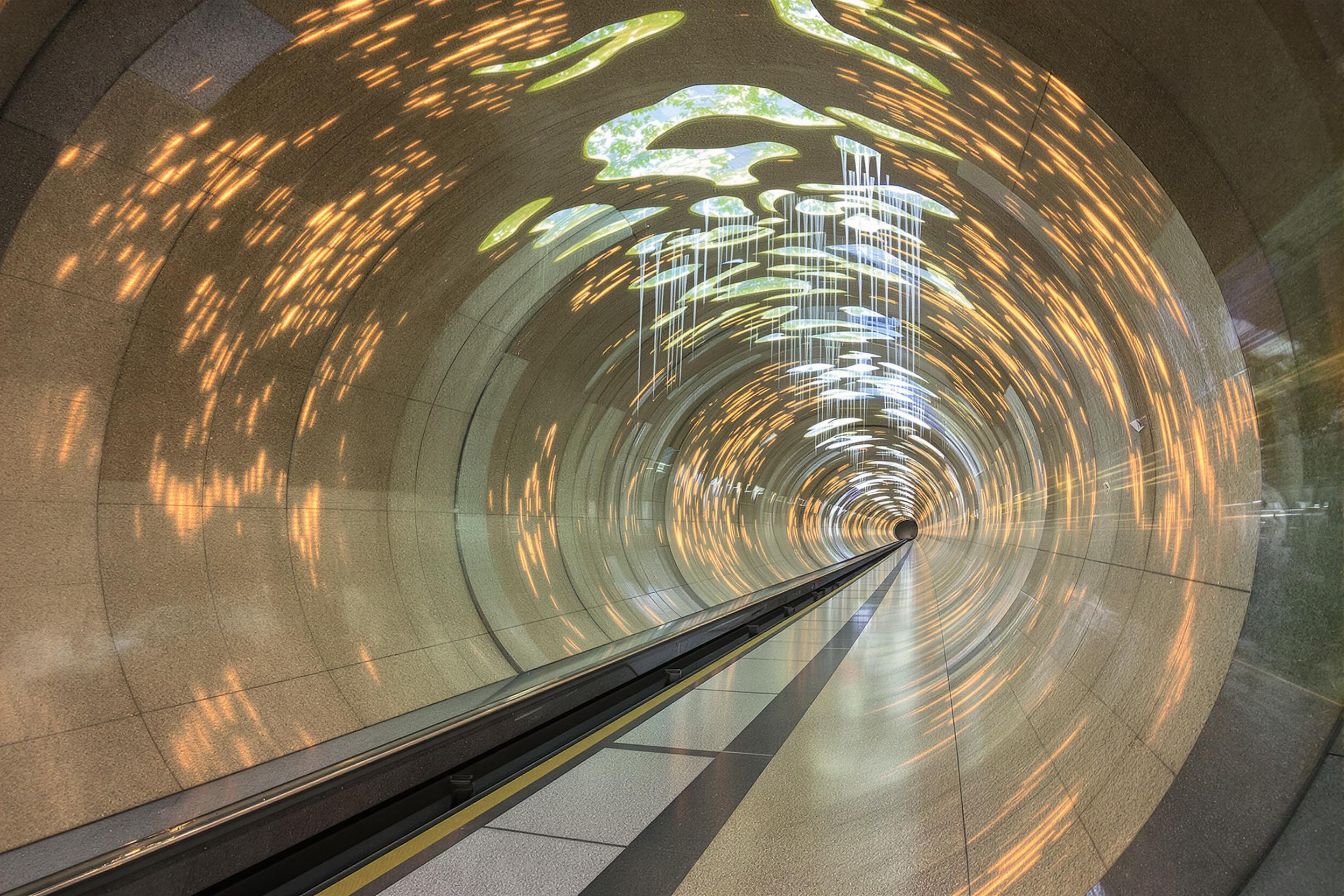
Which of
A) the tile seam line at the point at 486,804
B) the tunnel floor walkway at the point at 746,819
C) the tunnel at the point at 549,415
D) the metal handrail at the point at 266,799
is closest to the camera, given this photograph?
the tunnel at the point at 549,415

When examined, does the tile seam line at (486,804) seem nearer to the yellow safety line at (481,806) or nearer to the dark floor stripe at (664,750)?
the yellow safety line at (481,806)

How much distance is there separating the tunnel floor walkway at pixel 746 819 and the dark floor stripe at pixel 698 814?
1 centimetres

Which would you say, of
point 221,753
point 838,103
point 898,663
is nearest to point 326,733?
point 221,753

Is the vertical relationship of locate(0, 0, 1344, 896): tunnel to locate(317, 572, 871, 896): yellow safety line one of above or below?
above

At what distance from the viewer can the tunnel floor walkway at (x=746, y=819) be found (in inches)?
149

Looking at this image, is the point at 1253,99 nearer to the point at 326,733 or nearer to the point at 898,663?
the point at 898,663

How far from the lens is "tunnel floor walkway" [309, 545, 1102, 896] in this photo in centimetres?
379

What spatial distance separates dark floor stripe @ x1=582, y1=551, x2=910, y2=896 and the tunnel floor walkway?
0.01 meters

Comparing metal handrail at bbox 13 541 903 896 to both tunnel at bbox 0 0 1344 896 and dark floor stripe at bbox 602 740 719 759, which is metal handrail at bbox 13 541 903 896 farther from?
dark floor stripe at bbox 602 740 719 759

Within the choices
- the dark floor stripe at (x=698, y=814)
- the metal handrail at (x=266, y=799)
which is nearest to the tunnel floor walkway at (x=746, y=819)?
the dark floor stripe at (x=698, y=814)

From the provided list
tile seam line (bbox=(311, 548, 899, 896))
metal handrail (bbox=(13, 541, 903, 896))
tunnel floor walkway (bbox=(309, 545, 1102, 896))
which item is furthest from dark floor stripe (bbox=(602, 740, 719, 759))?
metal handrail (bbox=(13, 541, 903, 896))

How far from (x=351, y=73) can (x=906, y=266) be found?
30.6 feet

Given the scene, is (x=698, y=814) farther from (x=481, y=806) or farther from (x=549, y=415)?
(x=549, y=415)

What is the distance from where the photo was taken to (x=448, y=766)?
6.43m
